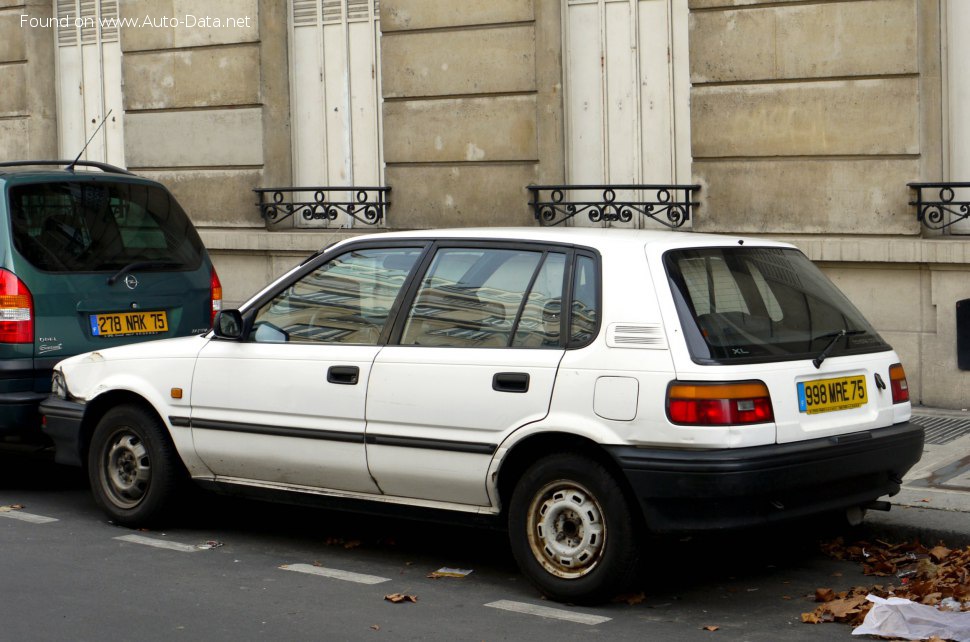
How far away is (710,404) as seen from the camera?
17.4 ft

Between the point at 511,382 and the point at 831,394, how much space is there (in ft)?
4.34

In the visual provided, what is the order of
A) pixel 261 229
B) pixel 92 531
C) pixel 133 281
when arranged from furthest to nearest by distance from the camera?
pixel 261 229, pixel 133 281, pixel 92 531

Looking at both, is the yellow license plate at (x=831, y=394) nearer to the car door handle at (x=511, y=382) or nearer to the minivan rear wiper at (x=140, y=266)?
the car door handle at (x=511, y=382)

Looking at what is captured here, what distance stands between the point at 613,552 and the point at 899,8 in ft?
21.1

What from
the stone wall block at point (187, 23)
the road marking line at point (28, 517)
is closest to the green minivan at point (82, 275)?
the road marking line at point (28, 517)

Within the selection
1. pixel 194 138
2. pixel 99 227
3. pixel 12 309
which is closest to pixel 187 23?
pixel 194 138

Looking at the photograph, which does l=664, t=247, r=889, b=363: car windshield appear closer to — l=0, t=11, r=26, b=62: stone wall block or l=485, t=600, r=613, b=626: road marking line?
l=485, t=600, r=613, b=626: road marking line

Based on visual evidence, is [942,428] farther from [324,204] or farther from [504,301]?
[324,204]

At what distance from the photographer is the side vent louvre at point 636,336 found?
5.43 meters

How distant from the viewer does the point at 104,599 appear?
5758 millimetres

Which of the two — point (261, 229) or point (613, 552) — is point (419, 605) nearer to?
point (613, 552)

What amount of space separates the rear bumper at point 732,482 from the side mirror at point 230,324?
2124mm

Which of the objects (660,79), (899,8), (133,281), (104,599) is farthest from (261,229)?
(104,599)

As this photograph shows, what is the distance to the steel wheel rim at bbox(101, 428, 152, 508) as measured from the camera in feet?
23.3
